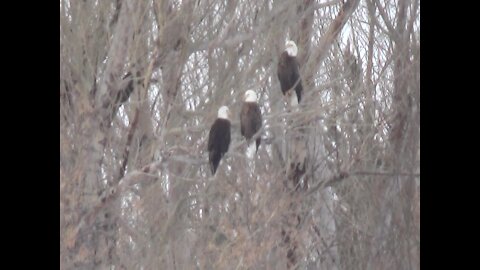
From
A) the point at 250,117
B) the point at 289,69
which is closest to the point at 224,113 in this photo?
the point at 250,117

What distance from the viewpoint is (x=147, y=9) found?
2639 millimetres

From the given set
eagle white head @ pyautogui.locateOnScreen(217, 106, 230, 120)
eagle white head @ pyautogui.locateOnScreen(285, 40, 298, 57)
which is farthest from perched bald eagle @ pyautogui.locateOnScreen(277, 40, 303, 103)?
eagle white head @ pyautogui.locateOnScreen(217, 106, 230, 120)

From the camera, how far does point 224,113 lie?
269 cm

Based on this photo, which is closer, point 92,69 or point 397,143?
point 92,69

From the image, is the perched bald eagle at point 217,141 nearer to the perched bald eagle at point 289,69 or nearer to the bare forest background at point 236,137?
the bare forest background at point 236,137

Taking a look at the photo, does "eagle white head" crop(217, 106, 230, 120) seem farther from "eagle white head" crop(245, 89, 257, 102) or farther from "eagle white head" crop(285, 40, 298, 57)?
"eagle white head" crop(285, 40, 298, 57)

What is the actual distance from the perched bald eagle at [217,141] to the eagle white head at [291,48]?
10.4 inches

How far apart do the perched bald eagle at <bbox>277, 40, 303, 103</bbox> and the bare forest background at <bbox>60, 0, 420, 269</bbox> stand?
0.07ft

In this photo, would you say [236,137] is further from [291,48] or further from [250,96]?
[291,48]

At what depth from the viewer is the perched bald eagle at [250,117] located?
270cm

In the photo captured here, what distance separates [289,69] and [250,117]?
18 centimetres
